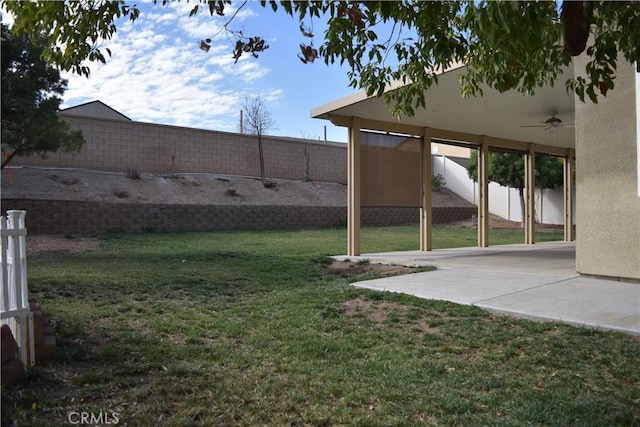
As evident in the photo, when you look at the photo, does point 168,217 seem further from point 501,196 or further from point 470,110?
point 501,196

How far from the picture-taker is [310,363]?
388cm

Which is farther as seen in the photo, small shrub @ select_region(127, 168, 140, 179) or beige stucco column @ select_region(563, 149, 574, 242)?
small shrub @ select_region(127, 168, 140, 179)

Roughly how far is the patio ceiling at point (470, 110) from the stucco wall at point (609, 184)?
4.46 ft

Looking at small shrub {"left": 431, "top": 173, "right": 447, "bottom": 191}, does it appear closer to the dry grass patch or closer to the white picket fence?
the dry grass patch

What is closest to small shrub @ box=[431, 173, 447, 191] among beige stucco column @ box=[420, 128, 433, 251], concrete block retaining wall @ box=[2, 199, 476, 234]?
concrete block retaining wall @ box=[2, 199, 476, 234]

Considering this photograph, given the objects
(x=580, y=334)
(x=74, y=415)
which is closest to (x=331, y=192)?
(x=580, y=334)

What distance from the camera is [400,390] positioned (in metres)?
3.35

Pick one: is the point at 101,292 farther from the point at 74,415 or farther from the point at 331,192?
the point at 331,192

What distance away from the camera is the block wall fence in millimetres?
18422

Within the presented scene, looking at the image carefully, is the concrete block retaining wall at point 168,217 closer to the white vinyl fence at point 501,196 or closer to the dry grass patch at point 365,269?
the white vinyl fence at point 501,196

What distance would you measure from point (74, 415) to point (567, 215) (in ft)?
55.3

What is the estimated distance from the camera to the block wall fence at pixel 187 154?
18422 mm

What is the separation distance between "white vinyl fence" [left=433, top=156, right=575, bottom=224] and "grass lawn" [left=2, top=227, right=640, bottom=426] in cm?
2226

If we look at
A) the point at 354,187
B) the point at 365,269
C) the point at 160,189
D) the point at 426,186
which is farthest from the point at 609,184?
the point at 160,189
